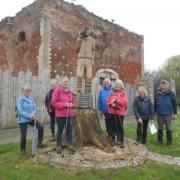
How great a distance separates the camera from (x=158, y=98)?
9477 mm

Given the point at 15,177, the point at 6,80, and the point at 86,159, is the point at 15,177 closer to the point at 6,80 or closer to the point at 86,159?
the point at 86,159

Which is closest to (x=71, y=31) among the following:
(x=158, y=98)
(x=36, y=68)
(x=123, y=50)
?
(x=36, y=68)

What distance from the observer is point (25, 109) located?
24.5ft

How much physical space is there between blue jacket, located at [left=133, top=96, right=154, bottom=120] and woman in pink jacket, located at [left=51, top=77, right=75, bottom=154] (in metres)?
2.40

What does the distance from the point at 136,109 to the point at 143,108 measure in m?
0.20

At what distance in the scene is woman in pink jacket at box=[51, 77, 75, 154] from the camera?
7.12 meters

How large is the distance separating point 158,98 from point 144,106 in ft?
2.48

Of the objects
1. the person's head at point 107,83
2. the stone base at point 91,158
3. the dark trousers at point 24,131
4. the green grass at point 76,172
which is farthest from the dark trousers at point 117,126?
the dark trousers at point 24,131

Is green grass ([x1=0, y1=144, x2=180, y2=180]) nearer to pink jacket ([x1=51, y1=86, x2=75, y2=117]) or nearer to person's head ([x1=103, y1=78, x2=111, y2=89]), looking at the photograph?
pink jacket ([x1=51, y1=86, x2=75, y2=117])

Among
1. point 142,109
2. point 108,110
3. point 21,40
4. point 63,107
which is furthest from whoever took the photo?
point 21,40

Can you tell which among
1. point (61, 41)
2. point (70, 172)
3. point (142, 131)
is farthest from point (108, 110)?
point (61, 41)

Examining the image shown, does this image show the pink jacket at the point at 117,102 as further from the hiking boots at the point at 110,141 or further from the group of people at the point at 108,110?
the hiking boots at the point at 110,141

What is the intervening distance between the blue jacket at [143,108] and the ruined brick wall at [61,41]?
35.2 feet

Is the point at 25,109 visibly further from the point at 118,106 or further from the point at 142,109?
the point at 142,109
